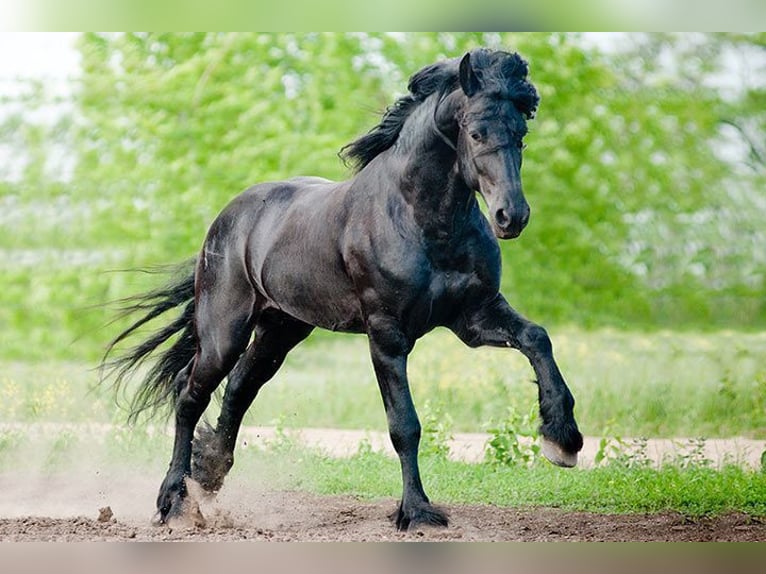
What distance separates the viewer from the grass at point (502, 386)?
7.42 metres

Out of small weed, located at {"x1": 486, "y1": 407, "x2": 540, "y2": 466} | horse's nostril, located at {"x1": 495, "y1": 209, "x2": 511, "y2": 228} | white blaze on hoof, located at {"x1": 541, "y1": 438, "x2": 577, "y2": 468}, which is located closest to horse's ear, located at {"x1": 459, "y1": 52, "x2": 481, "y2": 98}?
horse's nostril, located at {"x1": 495, "y1": 209, "x2": 511, "y2": 228}

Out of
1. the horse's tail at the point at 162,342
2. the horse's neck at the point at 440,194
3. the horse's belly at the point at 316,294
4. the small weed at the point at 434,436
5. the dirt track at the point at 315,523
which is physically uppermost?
the horse's neck at the point at 440,194

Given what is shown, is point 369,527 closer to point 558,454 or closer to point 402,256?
point 558,454

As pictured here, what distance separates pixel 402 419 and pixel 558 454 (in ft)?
1.95

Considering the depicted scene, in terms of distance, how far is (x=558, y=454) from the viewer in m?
4.16

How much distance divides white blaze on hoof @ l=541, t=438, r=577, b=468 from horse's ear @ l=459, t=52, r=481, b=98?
1289 millimetres

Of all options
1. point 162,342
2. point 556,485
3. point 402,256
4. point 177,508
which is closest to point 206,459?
point 177,508

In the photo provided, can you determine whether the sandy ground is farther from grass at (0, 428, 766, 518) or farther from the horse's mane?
the horse's mane

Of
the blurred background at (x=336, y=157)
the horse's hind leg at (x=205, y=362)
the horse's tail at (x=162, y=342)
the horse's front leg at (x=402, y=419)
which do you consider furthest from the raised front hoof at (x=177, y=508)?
the blurred background at (x=336, y=157)

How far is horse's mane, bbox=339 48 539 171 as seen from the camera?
13.5 ft

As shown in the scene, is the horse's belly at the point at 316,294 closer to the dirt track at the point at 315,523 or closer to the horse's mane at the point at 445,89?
the horse's mane at the point at 445,89

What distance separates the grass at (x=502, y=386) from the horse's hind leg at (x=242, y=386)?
5.11 feet

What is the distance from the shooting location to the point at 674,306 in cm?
875
